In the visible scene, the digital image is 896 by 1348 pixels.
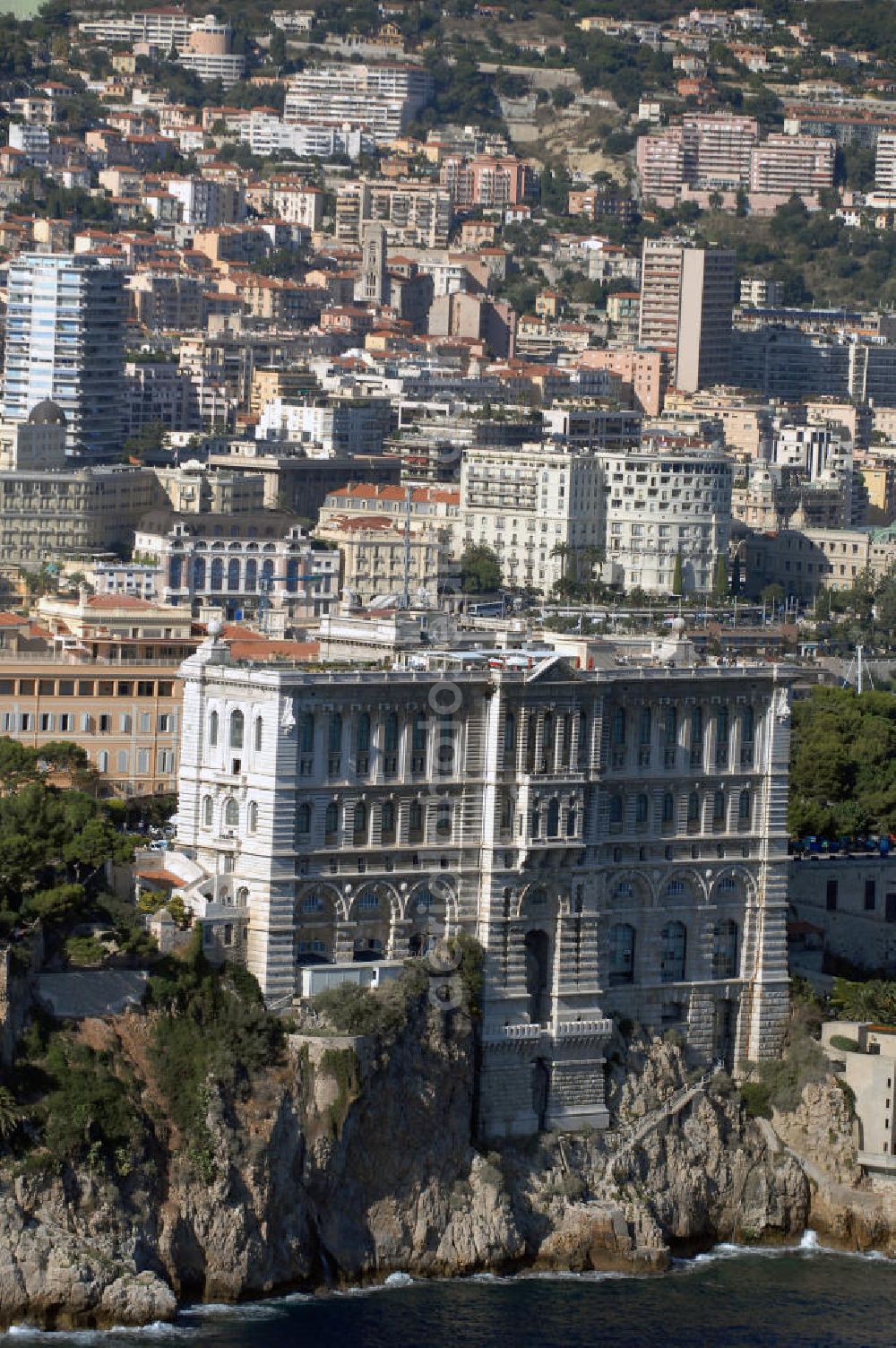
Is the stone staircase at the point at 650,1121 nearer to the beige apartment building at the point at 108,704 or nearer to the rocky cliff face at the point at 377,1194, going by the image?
the rocky cliff face at the point at 377,1194

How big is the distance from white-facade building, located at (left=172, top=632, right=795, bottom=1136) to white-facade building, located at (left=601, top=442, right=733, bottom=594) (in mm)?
83350

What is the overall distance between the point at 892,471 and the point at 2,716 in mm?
111292

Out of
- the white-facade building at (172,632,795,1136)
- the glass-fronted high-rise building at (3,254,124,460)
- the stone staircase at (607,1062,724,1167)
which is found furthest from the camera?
the glass-fronted high-rise building at (3,254,124,460)

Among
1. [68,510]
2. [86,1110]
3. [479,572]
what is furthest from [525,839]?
[68,510]

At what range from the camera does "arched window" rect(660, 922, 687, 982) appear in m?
79.4

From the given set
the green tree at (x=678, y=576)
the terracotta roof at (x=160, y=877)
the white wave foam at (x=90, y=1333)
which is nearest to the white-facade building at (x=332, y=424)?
the green tree at (x=678, y=576)

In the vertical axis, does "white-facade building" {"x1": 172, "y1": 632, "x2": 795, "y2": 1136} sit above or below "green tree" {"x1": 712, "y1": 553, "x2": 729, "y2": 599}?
below

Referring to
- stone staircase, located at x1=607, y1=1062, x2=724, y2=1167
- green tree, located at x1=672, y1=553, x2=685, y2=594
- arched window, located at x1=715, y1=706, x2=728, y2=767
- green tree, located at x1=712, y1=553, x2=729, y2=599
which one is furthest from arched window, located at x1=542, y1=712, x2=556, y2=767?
green tree, located at x1=712, y1=553, x2=729, y2=599

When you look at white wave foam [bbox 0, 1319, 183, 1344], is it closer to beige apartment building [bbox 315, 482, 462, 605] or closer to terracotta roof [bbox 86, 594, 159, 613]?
terracotta roof [bbox 86, 594, 159, 613]

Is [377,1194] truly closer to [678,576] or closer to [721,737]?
[721,737]

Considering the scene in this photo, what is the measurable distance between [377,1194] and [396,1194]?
316mm

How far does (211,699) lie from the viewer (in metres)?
75.6

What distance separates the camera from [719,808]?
79.9m

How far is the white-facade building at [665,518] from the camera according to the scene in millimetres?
164125
